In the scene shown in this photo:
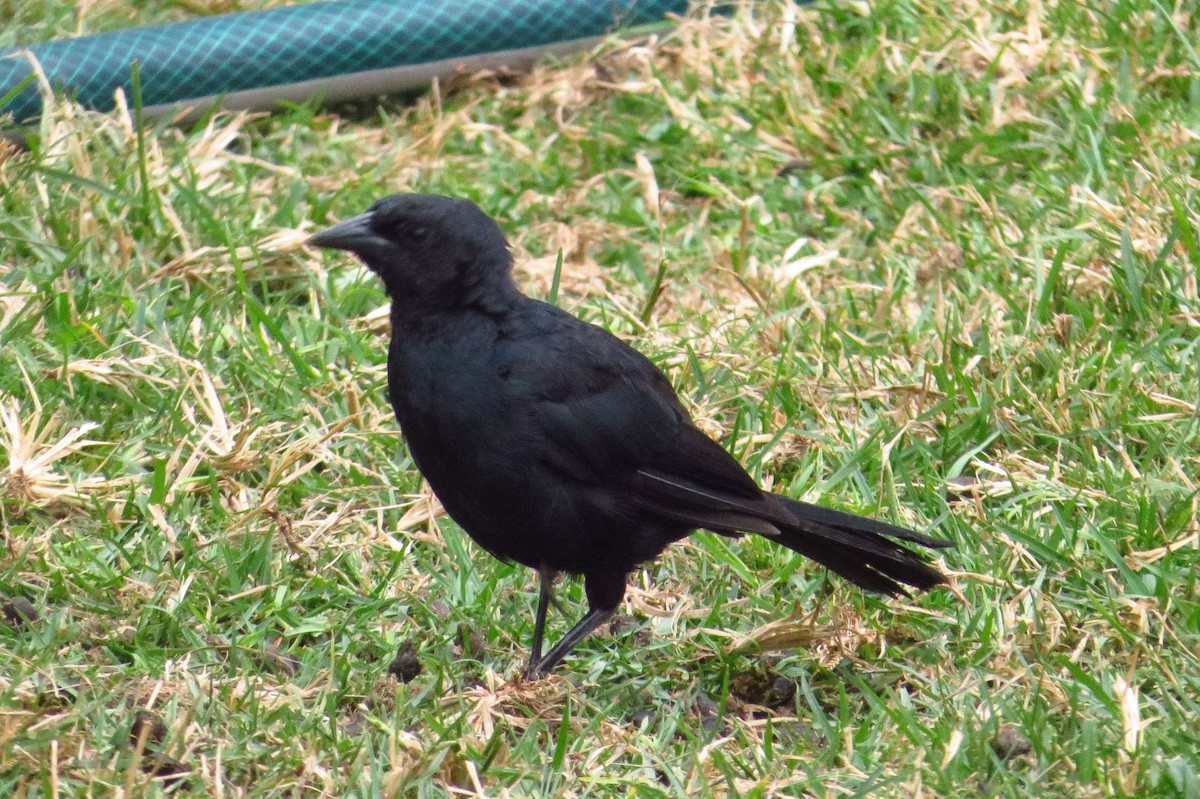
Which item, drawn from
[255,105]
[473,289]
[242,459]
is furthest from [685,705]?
[255,105]

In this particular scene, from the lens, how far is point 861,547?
3855mm

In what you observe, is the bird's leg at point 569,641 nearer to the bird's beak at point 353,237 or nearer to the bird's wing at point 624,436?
the bird's wing at point 624,436

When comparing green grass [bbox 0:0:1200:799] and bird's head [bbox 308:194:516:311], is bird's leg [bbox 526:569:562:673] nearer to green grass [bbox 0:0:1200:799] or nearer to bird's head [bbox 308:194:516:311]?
green grass [bbox 0:0:1200:799]

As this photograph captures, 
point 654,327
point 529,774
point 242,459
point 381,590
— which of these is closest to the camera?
point 529,774

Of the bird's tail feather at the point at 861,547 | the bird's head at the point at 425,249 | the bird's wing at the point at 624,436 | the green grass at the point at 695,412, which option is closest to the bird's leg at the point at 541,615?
the green grass at the point at 695,412

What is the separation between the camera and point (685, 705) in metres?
3.79

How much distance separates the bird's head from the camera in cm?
376

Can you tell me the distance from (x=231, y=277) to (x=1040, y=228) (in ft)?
9.47

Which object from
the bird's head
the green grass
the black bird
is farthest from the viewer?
the bird's head

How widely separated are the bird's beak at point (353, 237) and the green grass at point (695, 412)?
0.92 m

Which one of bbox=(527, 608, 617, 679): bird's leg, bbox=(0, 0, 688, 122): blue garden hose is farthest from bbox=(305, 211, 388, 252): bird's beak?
bbox=(0, 0, 688, 122): blue garden hose

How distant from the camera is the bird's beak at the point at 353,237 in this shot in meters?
3.78

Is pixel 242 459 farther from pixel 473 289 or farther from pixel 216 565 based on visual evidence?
pixel 473 289

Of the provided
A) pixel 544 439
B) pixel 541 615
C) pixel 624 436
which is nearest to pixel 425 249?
pixel 544 439
